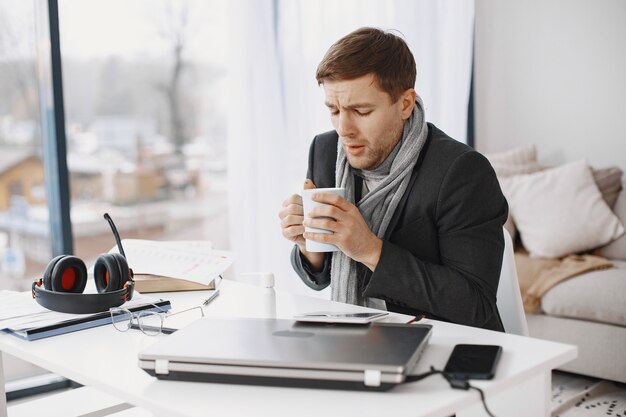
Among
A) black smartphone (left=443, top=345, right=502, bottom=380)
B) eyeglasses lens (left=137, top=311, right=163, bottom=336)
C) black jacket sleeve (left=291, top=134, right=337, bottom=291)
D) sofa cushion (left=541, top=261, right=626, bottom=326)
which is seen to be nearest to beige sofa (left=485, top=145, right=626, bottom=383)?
sofa cushion (left=541, top=261, right=626, bottom=326)

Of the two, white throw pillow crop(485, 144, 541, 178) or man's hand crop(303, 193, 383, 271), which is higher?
man's hand crop(303, 193, 383, 271)

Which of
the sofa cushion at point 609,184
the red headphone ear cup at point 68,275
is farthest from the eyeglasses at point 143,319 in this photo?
the sofa cushion at point 609,184

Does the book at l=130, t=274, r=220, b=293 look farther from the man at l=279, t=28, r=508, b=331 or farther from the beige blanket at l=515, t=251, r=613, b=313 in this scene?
the beige blanket at l=515, t=251, r=613, b=313

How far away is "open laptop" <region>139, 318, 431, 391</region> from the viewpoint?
95 centimetres

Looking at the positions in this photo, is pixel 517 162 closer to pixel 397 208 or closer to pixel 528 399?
pixel 397 208

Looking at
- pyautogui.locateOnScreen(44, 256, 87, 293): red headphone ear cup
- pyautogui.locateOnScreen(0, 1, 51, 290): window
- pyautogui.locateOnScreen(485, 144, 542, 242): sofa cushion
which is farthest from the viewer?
pyautogui.locateOnScreen(485, 144, 542, 242): sofa cushion

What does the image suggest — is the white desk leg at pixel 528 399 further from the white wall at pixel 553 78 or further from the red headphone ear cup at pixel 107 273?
the white wall at pixel 553 78

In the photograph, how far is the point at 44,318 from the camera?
1385mm

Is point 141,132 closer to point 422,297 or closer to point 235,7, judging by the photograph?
point 235,7

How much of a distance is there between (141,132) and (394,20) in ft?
5.03

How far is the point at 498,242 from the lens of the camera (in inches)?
59.6

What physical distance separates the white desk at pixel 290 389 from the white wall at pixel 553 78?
104 inches

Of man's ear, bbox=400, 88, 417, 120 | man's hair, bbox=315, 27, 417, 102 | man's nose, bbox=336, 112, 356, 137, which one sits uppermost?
man's hair, bbox=315, 27, 417, 102

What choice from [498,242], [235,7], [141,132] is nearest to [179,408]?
[498,242]
